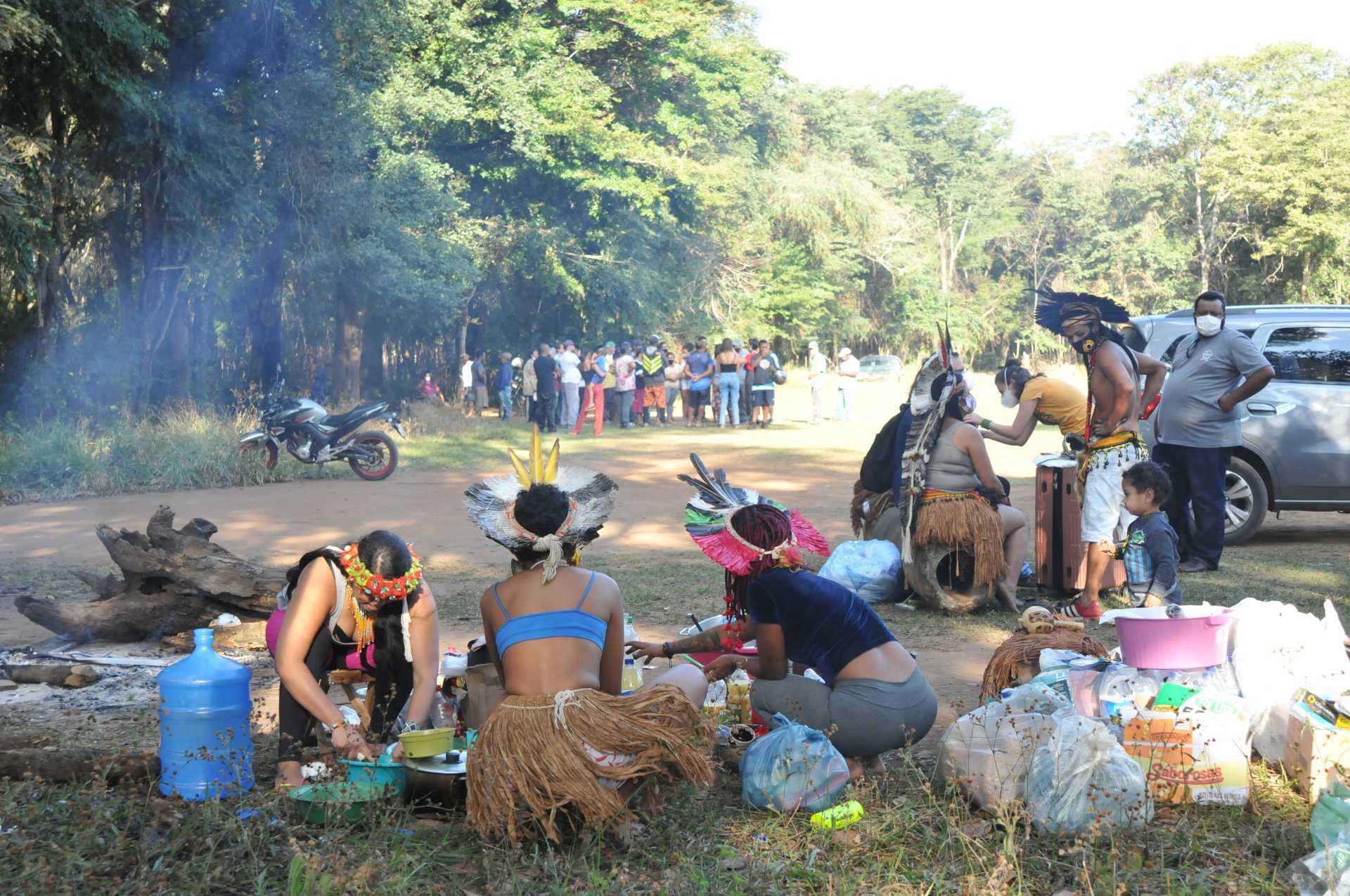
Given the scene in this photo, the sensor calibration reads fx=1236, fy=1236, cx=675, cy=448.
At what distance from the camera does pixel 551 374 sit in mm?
21891

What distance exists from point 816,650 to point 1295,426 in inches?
262

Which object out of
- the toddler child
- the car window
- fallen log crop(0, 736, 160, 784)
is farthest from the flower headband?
the car window

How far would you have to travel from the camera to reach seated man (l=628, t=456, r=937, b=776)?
4.54 metres

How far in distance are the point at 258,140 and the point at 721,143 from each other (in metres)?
23.2

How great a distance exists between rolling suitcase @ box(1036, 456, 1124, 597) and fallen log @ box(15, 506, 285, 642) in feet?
15.6

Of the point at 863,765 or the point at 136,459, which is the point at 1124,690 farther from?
the point at 136,459

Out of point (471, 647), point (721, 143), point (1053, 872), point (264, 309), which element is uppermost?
point (721, 143)

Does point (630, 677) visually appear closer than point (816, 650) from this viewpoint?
Result: No

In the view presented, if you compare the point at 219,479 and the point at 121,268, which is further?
the point at 121,268

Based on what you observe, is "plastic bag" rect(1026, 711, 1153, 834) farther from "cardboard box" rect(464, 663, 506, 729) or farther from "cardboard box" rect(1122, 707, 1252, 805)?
"cardboard box" rect(464, 663, 506, 729)

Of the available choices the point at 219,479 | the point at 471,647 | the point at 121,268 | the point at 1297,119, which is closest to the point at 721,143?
the point at 1297,119

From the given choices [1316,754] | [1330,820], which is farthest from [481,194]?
[1330,820]

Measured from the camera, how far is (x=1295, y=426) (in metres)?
9.64

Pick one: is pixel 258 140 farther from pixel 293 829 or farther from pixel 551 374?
pixel 293 829
